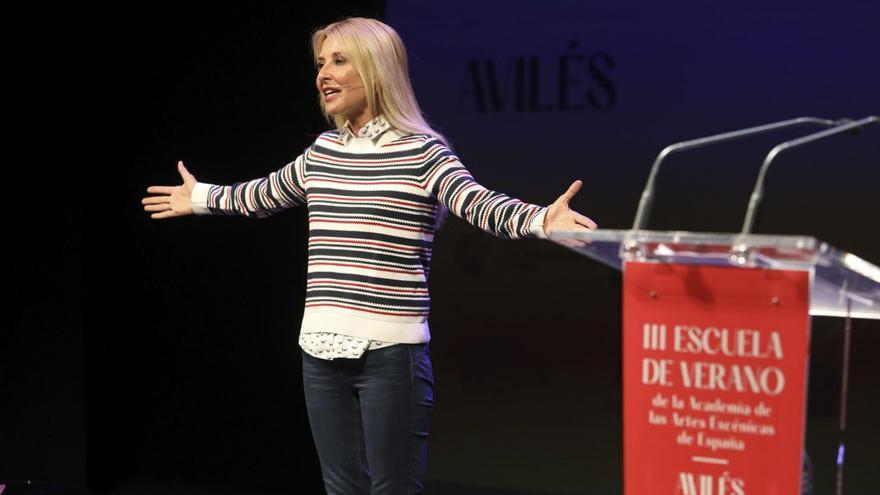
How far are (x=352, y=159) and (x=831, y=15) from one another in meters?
1.92

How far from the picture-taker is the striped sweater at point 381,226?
2.33 m

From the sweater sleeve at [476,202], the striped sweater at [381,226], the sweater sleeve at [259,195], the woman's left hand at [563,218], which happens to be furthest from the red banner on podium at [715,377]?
the sweater sleeve at [259,195]

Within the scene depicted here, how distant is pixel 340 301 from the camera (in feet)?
7.73

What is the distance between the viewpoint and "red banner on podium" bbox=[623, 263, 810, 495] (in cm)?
154

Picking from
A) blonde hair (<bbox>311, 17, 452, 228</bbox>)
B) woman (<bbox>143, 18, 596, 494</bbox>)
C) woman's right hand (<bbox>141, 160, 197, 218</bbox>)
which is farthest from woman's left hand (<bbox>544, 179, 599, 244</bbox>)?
woman's right hand (<bbox>141, 160, 197, 218</bbox>)

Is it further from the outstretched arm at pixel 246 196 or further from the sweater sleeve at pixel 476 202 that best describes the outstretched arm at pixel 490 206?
the outstretched arm at pixel 246 196

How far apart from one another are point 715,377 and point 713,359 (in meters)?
0.03

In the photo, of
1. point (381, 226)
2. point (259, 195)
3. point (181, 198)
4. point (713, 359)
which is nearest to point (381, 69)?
point (381, 226)

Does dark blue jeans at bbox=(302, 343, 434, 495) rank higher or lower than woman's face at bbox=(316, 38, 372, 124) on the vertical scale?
lower

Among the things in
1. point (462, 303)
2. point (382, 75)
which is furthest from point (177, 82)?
point (382, 75)

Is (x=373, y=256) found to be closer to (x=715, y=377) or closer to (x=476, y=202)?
(x=476, y=202)

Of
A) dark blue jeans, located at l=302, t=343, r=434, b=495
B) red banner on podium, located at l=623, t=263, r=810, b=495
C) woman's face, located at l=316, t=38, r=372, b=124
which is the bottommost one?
dark blue jeans, located at l=302, t=343, r=434, b=495

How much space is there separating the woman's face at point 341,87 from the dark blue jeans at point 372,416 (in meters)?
0.56

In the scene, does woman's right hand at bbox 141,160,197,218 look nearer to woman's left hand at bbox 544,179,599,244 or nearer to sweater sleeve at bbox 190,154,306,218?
sweater sleeve at bbox 190,154,306,218
